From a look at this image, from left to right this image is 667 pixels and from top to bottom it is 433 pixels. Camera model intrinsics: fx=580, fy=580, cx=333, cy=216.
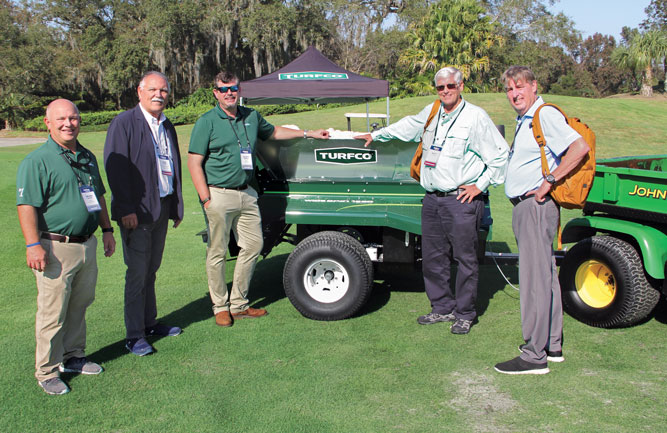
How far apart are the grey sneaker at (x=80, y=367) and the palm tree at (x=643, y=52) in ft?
128

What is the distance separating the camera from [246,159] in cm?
460

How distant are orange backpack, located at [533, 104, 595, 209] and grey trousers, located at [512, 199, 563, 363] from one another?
0.11m

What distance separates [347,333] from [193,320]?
4.32 ft

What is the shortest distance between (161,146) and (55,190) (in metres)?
0.97

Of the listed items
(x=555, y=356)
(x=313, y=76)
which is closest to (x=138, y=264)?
(x=555, y=356)

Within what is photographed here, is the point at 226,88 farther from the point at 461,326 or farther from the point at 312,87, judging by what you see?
the point at 312,87

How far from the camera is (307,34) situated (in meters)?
40.8

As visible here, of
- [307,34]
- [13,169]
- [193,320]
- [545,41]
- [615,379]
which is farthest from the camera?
[545,41]

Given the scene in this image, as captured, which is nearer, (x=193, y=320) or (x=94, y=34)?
(x=193, y=320)

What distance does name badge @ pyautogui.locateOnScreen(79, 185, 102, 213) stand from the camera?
3516 mm

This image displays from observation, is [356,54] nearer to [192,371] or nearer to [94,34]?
[94,34]

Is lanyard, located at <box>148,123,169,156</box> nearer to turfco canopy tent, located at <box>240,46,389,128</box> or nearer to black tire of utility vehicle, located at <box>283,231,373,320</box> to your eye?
black tire of utility vehicle, located at <box>283,231,373,320</box>

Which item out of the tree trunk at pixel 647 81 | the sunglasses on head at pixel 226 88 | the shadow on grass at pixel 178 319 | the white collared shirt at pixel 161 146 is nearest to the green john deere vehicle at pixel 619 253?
the sunglasses on head at pixel 226 88

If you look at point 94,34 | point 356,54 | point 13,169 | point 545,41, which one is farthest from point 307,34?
point 13,169
